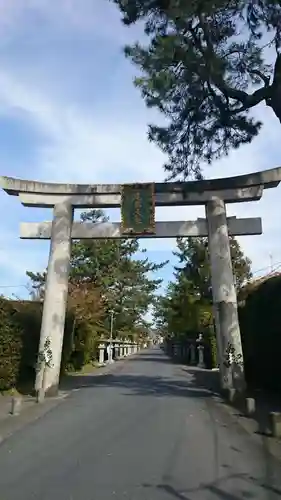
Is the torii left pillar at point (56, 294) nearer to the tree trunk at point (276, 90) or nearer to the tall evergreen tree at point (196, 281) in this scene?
the tree trunk at point (276, 90)

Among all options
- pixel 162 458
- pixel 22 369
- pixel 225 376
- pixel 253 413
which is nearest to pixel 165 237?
pixel 225 376

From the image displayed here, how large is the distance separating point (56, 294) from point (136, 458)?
993cm

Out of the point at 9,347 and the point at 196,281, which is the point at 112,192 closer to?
the point at 9,347

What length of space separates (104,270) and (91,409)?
28487mm

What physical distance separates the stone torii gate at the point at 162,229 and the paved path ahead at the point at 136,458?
366 centimetres

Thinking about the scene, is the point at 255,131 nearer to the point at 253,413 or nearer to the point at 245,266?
the point at 253,413

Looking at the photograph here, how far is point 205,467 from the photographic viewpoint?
6754 millimetres

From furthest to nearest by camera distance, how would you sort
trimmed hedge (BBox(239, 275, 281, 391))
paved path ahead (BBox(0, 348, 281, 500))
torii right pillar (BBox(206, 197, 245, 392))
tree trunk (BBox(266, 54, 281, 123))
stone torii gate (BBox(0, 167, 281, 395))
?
stone torii gate (BBox(0, 167, 281, 395)) → torii right pillar (BBox(206, 197, 245, 392)) → trimmed hedge (BBox(239, 275, 281, 391)) → tree trunk (BBox(266, 54, 281, 123)) → paved path ahead (BBox(0, 348, 281, 500))

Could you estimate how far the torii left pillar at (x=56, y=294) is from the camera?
52.9 feet

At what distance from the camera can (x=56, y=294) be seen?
54.7 feet

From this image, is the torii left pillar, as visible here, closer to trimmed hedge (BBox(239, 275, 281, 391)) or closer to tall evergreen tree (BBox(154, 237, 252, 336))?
trimmed hedge (BBox(239, 275, 281, 391))

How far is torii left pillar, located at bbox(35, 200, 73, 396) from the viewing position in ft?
52.9

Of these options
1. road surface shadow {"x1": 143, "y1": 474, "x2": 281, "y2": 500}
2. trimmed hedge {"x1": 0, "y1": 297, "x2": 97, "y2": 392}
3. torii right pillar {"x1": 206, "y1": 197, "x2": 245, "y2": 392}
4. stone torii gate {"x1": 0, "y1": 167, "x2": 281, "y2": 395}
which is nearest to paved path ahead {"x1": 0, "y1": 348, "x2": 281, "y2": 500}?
road surface shadow {"x1": 143, "y1": 474, "x2": 281, "y2": 500}

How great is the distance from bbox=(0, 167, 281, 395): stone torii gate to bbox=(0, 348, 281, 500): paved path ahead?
366 cm
